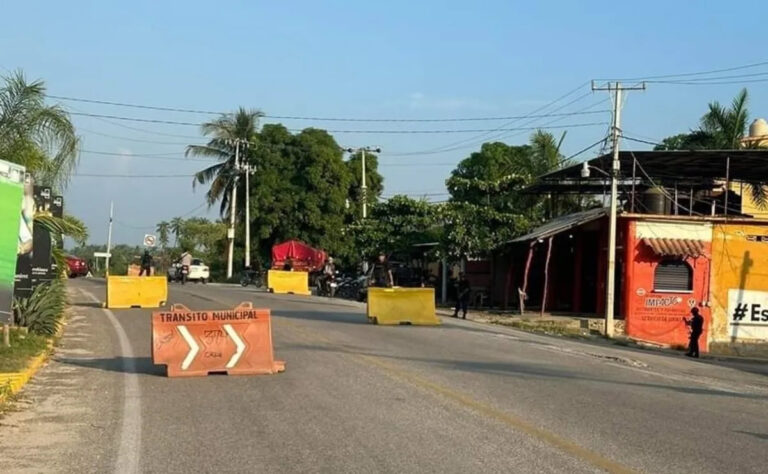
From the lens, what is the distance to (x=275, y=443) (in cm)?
835

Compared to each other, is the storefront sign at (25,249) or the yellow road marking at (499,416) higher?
the storefront sign at (25,249)

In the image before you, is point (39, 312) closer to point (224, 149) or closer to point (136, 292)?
point (136, 292)

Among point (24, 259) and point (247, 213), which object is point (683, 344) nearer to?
point (24, 259)

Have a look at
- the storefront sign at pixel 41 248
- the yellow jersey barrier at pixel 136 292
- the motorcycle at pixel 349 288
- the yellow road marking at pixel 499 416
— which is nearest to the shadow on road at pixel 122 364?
the yellow road marking at pixel 499 416

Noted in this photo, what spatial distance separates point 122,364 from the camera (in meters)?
14.5

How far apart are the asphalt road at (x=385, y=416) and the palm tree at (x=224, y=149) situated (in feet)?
152

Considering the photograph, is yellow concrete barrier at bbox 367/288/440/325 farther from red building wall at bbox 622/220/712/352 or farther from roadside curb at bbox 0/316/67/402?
roadside curb at bbox 0/316/67/402

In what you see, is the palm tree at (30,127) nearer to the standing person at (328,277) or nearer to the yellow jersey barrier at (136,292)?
the yellow jersey barrier at (136,292)

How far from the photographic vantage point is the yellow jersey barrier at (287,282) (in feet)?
139

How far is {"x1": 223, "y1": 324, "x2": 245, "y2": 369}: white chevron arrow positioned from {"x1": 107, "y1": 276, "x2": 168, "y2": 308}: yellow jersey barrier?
16.1 metres

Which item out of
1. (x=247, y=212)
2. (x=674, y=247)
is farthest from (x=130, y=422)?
(x=247, y=212)

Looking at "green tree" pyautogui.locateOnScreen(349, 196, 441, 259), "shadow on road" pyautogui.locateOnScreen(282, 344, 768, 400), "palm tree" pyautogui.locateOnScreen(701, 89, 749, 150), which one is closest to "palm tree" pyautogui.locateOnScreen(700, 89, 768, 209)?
"palm tree" pyautogui.locateOnScreen(701, 89, 749, 150)

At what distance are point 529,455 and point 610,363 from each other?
9936mm

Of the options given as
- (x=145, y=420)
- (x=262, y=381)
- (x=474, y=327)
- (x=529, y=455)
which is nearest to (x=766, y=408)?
(x=529, y=455)
